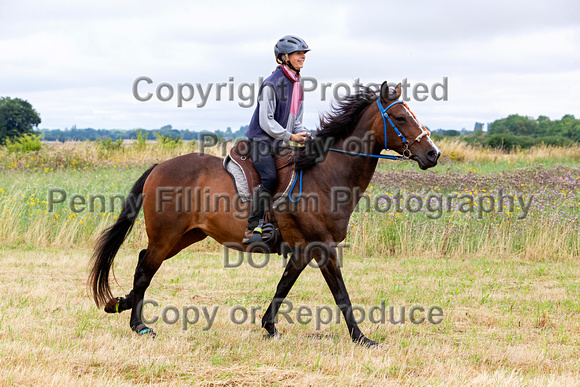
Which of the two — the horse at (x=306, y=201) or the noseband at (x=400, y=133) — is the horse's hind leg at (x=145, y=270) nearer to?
the horse at (x=306, y=201)

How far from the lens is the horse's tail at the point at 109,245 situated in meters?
6.61

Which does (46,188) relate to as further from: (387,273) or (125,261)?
(387,273)

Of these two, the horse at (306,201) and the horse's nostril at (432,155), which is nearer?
the horse's nostril at (432,155)

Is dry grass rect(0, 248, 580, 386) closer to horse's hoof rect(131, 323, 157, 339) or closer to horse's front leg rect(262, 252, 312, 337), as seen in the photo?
horse's hoof rect(131, 323, 157, 339)

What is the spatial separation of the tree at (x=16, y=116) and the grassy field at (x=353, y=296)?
3575 cm

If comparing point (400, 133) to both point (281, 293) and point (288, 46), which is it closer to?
point (288, 46)

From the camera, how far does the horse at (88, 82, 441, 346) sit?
579cm

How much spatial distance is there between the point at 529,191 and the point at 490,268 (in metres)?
3.87

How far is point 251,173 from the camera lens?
6074 millimetres

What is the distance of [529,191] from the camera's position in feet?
42.7

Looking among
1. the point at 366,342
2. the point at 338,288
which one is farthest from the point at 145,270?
the point at 366,342

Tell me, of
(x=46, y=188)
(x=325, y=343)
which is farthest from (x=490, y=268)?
(x=46, y=188)

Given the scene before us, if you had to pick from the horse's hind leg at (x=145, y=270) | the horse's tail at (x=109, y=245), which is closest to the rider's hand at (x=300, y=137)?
the horse's hind leg at (x=145, y=270)

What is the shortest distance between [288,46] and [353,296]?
3.66 m
